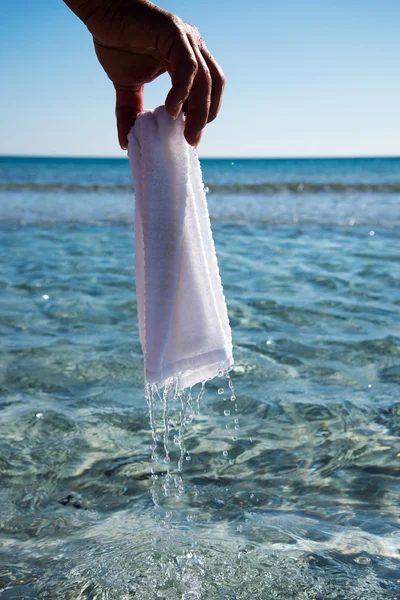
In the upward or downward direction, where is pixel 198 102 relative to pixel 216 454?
upward

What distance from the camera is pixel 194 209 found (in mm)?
2109

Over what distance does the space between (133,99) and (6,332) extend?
3050mm

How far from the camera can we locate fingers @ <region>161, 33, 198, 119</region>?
71.1 inches

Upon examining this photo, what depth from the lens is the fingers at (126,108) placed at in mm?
2254

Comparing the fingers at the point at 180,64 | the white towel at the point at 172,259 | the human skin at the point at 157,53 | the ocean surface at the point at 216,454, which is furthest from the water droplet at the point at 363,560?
the fingers at the point at 180,64

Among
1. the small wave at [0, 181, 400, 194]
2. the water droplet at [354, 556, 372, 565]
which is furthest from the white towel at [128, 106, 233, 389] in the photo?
the small wave at [0, 181, 400, 194]

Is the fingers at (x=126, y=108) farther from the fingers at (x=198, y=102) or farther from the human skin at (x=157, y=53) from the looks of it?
the fingers at (x=198, y=102)

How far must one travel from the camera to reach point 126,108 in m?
2.28

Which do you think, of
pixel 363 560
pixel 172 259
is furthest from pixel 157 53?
pixel 363 560

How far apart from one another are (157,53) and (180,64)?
0.56ft

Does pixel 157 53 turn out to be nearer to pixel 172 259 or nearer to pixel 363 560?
pixel 172 259

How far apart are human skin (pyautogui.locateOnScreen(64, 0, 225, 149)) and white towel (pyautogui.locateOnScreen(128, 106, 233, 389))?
10 centimetres

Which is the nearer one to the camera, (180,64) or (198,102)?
(180,64)

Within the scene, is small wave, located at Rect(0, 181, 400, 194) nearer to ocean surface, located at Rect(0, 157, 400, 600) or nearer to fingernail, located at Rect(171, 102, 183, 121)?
ocean surface, located at Rect(0, 157, 400, 600)
